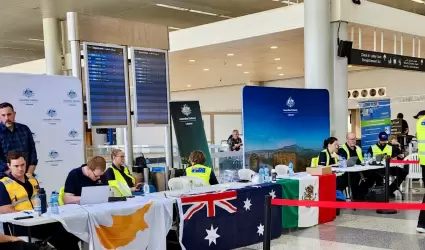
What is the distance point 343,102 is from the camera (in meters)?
8.74

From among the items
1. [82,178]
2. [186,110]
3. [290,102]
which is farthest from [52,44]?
[82,178]

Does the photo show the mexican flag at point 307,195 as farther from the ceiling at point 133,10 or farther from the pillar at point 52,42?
the pillar at point 52,42

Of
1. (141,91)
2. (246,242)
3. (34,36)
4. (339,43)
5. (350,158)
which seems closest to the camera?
(246,242)

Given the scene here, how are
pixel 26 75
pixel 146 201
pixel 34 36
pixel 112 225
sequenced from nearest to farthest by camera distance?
pixel 112 225 → pixel 146 201 → pixel 26 75 → pixel 34 36

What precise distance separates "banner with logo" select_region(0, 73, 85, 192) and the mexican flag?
259 centimetres

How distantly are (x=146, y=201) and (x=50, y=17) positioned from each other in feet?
30.4

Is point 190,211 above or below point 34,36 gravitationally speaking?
below

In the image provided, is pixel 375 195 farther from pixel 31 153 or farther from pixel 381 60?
pixel 31 153

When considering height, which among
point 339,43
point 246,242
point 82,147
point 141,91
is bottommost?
point 246,242

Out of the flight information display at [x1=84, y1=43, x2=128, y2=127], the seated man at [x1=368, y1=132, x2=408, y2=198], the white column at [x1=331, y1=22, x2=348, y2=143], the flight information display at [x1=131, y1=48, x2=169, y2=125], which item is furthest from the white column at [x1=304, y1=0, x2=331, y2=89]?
the flight information display at [x1=84, y1=43, x2=128, y2=127]

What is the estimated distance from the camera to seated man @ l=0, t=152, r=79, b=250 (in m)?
3.94

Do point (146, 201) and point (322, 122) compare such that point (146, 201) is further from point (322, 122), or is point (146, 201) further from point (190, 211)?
point (322, 122)

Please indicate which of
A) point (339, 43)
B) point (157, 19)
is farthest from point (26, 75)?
point (157, 19)

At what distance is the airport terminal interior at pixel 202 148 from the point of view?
162 inches
